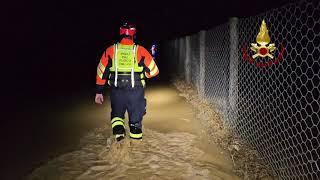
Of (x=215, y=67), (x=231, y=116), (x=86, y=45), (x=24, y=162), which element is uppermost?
(x=86, y=45)

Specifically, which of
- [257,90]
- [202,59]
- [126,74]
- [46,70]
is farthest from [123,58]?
[46,70]

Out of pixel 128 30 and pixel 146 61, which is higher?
pixel 128 30

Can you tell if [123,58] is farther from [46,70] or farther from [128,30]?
[46,70]

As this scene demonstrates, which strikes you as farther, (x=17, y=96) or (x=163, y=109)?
(x=17, y=96)

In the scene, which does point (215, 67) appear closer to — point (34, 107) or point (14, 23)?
point (34, 107)

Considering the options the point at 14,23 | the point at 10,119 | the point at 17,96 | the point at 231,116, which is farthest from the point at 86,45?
the point at 231,116

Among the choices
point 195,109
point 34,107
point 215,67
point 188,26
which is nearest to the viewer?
point 215,67

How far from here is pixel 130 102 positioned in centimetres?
543

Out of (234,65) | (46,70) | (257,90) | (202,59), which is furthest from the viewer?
(46,70)

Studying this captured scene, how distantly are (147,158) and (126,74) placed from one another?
4.38 ft

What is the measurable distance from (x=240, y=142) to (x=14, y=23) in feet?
104

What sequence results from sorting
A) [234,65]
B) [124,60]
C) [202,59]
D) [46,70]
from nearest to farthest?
[124,60] → [234,65] → [202,59] → [46,70]

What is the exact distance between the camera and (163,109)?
8.95 m

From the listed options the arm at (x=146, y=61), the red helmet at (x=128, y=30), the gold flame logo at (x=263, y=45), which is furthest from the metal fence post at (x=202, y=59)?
the red helmet at (x=128, y=30)
